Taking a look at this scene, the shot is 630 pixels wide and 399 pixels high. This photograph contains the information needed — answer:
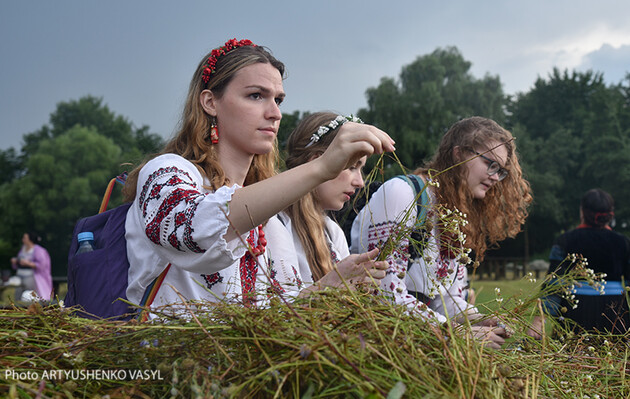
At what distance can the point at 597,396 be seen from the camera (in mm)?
1382

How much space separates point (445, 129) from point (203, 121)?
35.9m

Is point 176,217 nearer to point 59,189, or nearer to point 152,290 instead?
point 152,290

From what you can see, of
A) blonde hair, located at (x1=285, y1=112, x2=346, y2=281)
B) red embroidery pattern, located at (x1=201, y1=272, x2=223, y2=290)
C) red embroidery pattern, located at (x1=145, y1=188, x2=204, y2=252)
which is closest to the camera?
red embroidery pattern, located at (x1=145, y1=188, x2=204, y2=252)

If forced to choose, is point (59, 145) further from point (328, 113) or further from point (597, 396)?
point (597, 396)

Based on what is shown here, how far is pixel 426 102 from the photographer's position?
3759 centimetres

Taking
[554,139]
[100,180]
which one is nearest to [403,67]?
[554,139]

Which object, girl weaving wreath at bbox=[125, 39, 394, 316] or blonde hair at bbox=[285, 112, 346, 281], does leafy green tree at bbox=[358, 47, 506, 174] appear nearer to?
blonde hair at bbox=[285, 112, 346, 281]

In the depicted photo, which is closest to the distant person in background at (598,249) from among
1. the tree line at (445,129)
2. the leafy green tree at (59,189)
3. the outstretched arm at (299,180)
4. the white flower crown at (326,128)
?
the white flower crown at (326,128)

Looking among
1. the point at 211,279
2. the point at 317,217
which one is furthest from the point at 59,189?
the point at 211,279

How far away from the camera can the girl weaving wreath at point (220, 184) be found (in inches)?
66.9

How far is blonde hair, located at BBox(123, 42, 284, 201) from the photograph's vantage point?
2501 millimetres

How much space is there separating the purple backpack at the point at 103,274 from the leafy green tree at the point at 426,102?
3193cm

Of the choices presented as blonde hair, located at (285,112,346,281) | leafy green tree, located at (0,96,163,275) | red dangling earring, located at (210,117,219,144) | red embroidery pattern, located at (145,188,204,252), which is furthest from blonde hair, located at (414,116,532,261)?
leafy green tree, located at (0,96,163,275)

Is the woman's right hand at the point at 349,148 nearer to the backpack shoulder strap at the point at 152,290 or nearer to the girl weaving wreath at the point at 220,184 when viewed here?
the girl weaving wreath at the point at 220,184
